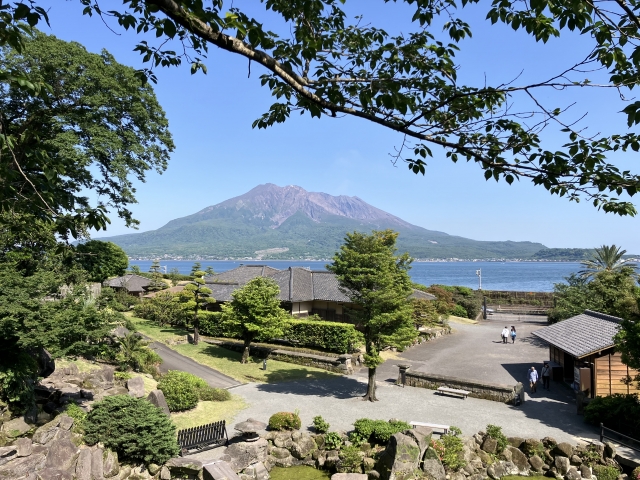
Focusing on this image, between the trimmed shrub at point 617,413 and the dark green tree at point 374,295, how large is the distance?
25.7ft

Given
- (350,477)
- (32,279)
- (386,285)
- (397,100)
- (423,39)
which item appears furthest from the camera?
(386,285)

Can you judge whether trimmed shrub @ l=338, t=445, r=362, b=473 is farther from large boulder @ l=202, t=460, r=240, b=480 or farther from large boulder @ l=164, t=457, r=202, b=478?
large boulder @ l=164, t=457, r=202, b=478

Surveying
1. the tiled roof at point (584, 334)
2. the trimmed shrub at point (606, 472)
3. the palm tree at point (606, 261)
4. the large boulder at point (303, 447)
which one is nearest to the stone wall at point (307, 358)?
the large boulder at point (303, 447)

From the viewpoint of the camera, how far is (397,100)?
14.1ft

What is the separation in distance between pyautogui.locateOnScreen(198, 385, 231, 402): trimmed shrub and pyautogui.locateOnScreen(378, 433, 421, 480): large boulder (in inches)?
349

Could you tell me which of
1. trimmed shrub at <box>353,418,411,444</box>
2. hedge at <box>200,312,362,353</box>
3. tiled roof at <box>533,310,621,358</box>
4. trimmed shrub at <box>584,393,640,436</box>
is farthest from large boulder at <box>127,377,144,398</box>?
tiled roof at <box>533,310,621,358</box>

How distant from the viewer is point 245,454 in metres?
13.6

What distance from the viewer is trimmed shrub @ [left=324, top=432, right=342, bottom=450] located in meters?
14.2

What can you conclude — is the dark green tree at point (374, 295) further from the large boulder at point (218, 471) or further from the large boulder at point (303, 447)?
the large boulder at point (218, 471)

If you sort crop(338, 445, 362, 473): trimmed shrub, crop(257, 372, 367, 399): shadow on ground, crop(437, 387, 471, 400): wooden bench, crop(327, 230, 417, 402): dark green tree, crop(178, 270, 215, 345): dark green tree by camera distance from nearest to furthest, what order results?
crop(338, 445, 362, 473): trimmed shrub, crop(327, 230, 417, 402): dark green tree, crop(437, 387, 471, 400): wooden bench, crop(257, 372, 367, 399): shadow on ground, crop(178, 270, 215, 345): dark green tree

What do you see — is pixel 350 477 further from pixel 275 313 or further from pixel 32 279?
pixel 275 313

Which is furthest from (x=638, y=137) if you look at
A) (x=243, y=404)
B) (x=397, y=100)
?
(x=243, y=404)

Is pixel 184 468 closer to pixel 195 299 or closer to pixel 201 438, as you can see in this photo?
pixel 201 438

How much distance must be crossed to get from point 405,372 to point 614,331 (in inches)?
418
